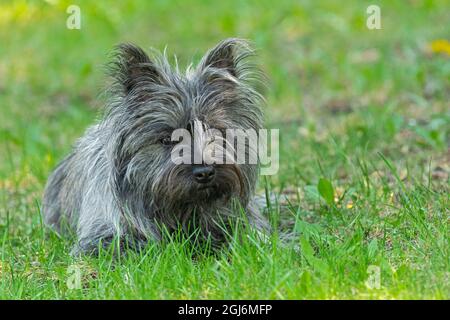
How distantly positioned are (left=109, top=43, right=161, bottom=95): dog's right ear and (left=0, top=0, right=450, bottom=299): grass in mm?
765

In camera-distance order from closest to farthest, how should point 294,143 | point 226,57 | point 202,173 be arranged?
1. point 202,173
2. point 226,57
3. point 294,143

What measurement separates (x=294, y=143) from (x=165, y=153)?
11.0 feet

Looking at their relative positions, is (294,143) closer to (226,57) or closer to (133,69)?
(226,57)

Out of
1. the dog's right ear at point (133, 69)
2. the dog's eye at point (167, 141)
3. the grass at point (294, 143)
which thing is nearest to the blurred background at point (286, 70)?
the grass at point (294, 143)

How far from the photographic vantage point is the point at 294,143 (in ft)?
29.9

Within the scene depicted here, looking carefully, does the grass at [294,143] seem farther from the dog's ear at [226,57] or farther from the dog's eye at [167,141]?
the dog's ear at [226,57]

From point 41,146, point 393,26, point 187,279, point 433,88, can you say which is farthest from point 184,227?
point 393,26

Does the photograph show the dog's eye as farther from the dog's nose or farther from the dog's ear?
the dog's ear

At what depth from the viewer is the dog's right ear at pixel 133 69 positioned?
6.04m

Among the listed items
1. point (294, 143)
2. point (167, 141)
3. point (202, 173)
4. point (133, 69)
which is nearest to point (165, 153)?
point (167, 141)

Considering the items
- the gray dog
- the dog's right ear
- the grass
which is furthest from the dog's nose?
the dog's right ear

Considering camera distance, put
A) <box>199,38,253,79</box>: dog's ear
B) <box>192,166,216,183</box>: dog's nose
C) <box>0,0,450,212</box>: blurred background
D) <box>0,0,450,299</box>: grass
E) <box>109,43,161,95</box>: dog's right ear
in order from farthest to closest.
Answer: <box>0,0,450,212</box>: blurred background → <box>199,38,253,79</box>: dog's ear → <box>109,43,161,95</box>: dog's right ear → <box>192,166,216,183</box>: dog's nose → <box>0,0,450,299</box>: grass

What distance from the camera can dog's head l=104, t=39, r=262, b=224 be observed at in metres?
5.79
